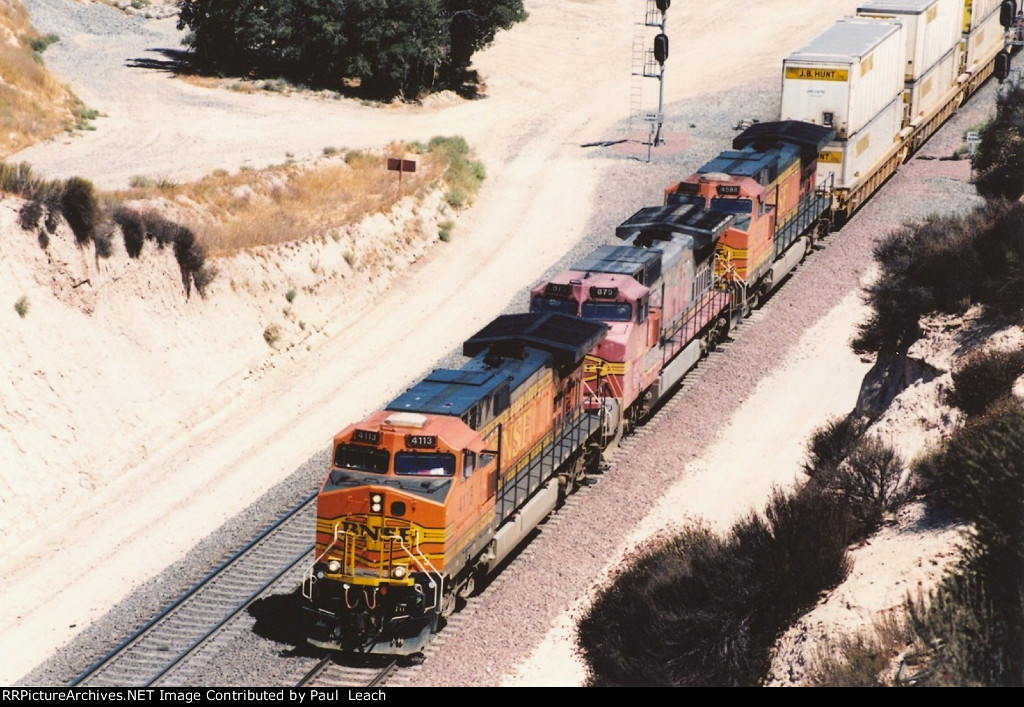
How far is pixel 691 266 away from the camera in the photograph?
120ft

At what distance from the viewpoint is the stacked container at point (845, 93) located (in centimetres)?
4519

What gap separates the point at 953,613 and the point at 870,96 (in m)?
31.6

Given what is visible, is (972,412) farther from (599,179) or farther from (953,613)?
(599,179)

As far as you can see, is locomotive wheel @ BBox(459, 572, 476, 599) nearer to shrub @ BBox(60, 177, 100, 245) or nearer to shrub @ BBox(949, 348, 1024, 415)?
shrub @ BBox(949, 348, 1024, 415)

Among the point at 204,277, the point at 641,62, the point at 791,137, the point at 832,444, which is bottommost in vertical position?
the point at 832,444

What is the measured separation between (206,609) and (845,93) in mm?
27828

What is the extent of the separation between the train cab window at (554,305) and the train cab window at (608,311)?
0.33 meters

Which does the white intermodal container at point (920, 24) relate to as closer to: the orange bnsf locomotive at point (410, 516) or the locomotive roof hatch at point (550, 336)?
the locomotive roof hatch at point (550, 336)

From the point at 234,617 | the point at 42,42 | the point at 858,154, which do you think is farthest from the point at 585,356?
the point at 42,42

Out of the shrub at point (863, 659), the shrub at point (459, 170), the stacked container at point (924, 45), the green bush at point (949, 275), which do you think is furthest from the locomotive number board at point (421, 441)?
the stacked container at point (924, 45)

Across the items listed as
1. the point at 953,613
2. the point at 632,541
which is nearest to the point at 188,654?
the point at 632,541

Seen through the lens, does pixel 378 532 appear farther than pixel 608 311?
No

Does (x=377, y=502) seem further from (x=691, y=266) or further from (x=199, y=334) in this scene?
(x=199, y=334)
